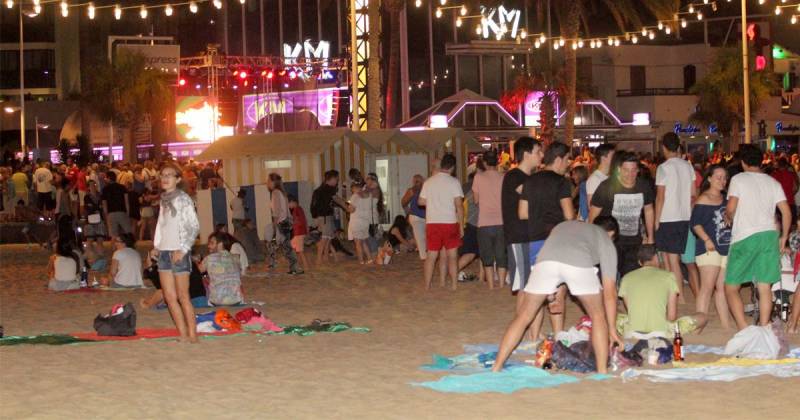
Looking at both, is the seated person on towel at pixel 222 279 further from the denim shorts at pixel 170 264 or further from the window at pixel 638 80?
the window at pixel 638 80

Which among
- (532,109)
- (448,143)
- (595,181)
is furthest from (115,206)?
(532,109)

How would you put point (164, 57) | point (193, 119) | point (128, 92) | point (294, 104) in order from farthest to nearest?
point (128, 92), point (193, 119), point (294, 104), point (164, 57)

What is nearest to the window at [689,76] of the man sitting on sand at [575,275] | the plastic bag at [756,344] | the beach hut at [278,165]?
the beach hut at [278,165]

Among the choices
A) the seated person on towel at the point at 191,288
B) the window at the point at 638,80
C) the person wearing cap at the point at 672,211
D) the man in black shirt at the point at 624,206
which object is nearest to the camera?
the man in black shirt at the point at 624,206

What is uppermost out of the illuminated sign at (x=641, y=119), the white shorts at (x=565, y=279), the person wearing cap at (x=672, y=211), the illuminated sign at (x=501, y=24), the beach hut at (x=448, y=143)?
the illuminated sign at (x=501, y=24)

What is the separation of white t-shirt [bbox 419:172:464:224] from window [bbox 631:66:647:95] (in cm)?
4679

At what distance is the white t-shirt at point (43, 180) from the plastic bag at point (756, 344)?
84.0 ft

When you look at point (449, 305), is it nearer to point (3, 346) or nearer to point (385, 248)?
point (3, 346)

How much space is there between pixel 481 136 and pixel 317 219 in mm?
30128

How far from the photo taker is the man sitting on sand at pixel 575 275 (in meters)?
8.45

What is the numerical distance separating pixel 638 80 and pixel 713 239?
50664 millimetres

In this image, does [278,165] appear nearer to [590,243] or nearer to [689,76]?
[590,243]

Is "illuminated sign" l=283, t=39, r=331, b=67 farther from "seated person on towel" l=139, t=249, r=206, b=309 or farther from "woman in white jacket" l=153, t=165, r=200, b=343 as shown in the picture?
"woman in white jacket" l=153, t=165, r=200, b=343

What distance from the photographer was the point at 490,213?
47.6ft
